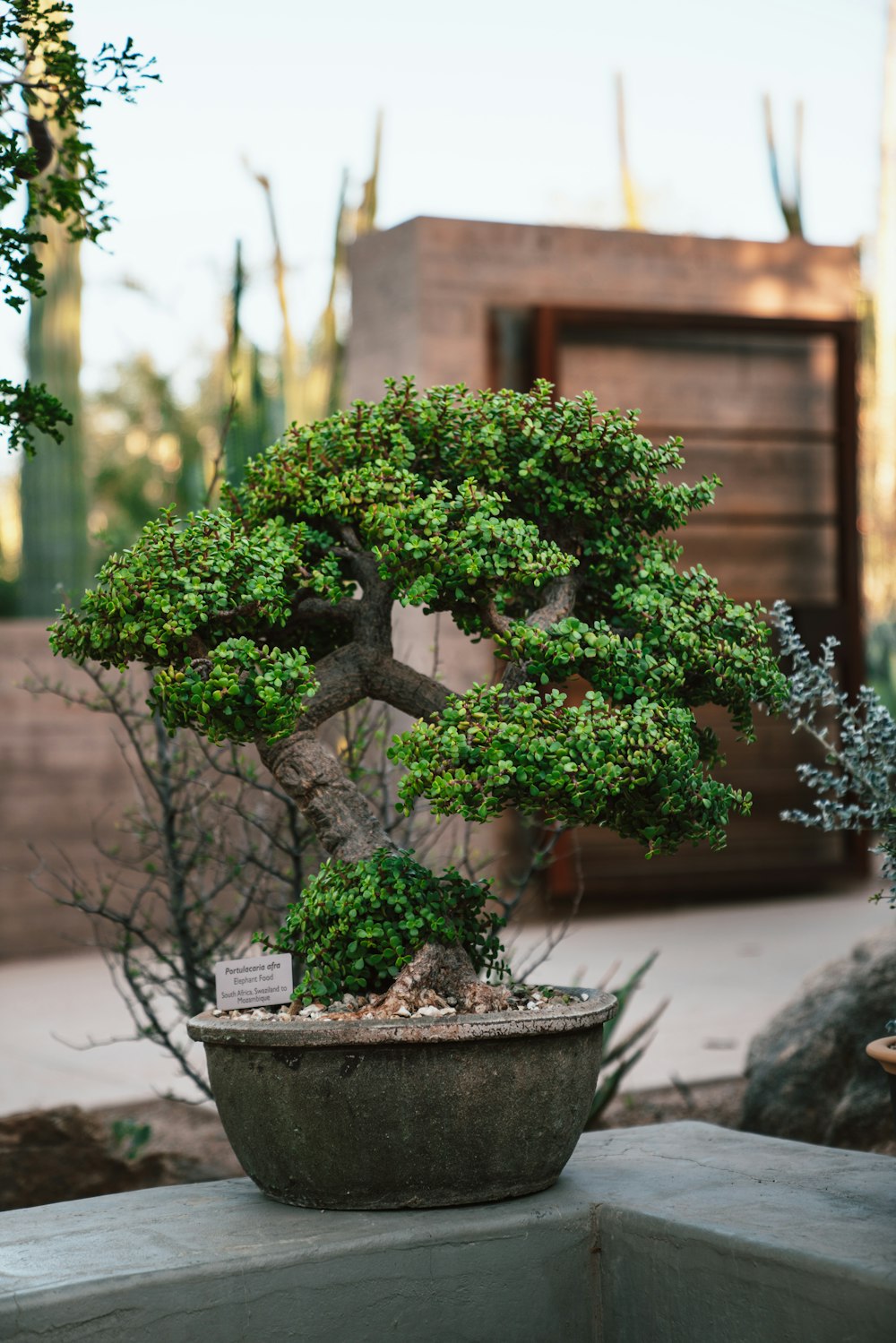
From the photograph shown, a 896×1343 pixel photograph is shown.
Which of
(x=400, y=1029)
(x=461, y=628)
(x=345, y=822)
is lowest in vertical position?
(x=400, y=1029)

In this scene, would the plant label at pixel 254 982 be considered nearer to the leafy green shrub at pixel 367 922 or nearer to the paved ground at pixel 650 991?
the leafy green shrub at pixel 367 922

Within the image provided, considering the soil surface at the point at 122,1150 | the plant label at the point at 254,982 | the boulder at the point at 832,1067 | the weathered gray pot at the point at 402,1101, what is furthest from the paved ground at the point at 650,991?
the weathered gray pot at the point at 402,1101

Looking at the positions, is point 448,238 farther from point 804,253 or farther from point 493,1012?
point 493,1012

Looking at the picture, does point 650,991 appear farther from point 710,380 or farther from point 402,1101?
point 402,1101

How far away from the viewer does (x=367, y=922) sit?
2793 millimetres

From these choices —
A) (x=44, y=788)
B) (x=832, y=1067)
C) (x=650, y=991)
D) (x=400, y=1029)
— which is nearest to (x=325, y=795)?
(x=400, y=1029)

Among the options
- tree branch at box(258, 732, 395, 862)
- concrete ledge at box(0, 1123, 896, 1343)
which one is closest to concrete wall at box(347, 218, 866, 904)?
tree branch at box(258, 732, 395, 862)

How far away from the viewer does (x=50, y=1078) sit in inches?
230

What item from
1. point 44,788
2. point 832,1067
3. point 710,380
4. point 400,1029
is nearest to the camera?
point 400,1029

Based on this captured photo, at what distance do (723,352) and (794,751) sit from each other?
8.61 feet

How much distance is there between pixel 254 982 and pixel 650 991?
451cm

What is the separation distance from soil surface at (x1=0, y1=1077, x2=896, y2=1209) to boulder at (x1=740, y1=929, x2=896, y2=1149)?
0.10m

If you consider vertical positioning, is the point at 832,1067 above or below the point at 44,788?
below

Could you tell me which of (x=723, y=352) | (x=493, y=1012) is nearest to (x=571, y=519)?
(x=493, y=1012)
